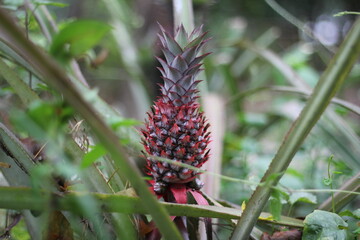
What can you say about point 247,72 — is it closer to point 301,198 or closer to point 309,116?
point 301,198

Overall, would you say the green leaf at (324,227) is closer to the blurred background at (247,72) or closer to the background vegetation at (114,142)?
the background vegetation at (114,142)

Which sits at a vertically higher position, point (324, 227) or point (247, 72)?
point (247, 72)

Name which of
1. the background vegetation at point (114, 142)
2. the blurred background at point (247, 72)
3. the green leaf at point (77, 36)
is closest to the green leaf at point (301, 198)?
the background vegetation at point (114, 142)

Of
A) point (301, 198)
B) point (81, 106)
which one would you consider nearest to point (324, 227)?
point (301, 198)

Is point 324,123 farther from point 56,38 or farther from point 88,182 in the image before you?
point 56,38

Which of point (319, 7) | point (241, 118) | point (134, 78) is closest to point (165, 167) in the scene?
point (241, 118)
